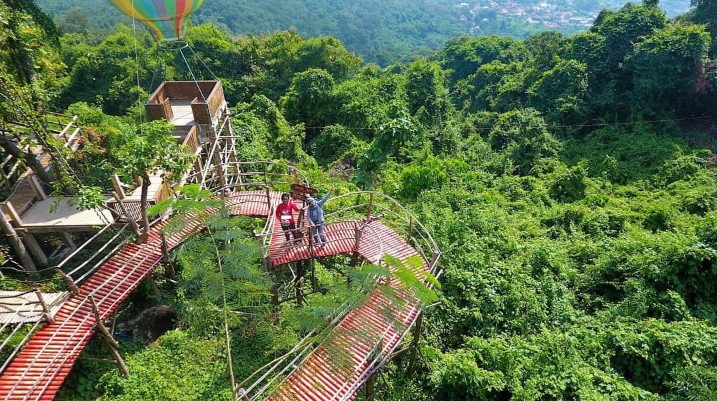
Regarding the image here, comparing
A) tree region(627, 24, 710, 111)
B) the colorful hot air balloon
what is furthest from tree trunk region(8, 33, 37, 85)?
tree region(627, 24, 710, 111)

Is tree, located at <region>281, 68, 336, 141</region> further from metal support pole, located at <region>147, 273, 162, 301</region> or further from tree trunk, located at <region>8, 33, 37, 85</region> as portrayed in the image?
metal support pole, located at <region>147, 273, 162, 301</region>

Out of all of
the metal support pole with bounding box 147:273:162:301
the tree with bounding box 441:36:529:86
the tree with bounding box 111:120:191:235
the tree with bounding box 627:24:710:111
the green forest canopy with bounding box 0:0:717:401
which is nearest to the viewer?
the green forest canopy with bounding box 0:0:717:401

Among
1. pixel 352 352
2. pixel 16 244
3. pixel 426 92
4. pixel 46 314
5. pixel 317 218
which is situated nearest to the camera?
pixel 352 352

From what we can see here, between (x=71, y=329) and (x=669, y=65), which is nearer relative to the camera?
→ (x=71, y=329)

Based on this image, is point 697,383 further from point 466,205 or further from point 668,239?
point 466,205

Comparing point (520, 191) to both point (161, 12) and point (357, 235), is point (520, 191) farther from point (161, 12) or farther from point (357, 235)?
point (161, 12)

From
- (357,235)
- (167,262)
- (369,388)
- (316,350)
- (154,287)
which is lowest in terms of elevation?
(154,287)

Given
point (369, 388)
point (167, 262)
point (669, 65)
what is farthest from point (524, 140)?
point (167, 262)
